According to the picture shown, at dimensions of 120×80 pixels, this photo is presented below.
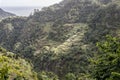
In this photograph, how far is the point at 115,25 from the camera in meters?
105

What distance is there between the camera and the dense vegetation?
314 feet

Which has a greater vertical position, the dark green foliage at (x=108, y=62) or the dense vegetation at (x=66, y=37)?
the dark green foliage at (x=108, y=62)

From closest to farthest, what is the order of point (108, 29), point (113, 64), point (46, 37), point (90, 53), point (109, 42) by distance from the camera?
1. point (113, 64)
2. point (109, 42)
3. point (90, 53)
4. point (108, 29)
5. point (46, 37)

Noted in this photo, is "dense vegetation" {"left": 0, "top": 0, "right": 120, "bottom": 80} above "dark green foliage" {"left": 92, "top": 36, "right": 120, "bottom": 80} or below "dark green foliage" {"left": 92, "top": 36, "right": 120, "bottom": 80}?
below

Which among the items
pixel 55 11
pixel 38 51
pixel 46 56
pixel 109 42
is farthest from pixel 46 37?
pixel 109 42

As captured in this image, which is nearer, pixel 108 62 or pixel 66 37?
pixel 108 62

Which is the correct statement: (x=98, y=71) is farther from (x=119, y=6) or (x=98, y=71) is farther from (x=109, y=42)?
(x=119, y=6)

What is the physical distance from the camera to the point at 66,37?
120688 mm

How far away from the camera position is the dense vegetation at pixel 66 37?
3767 inches

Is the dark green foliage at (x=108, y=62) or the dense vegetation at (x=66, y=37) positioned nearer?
the dark green foliage at (x=108, y=62)

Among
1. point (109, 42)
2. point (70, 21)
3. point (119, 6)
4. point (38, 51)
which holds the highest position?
point (109, 42)

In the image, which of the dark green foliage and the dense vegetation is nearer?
the dark green foliage

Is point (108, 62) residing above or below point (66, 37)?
above

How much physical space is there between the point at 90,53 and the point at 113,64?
73.6 m
